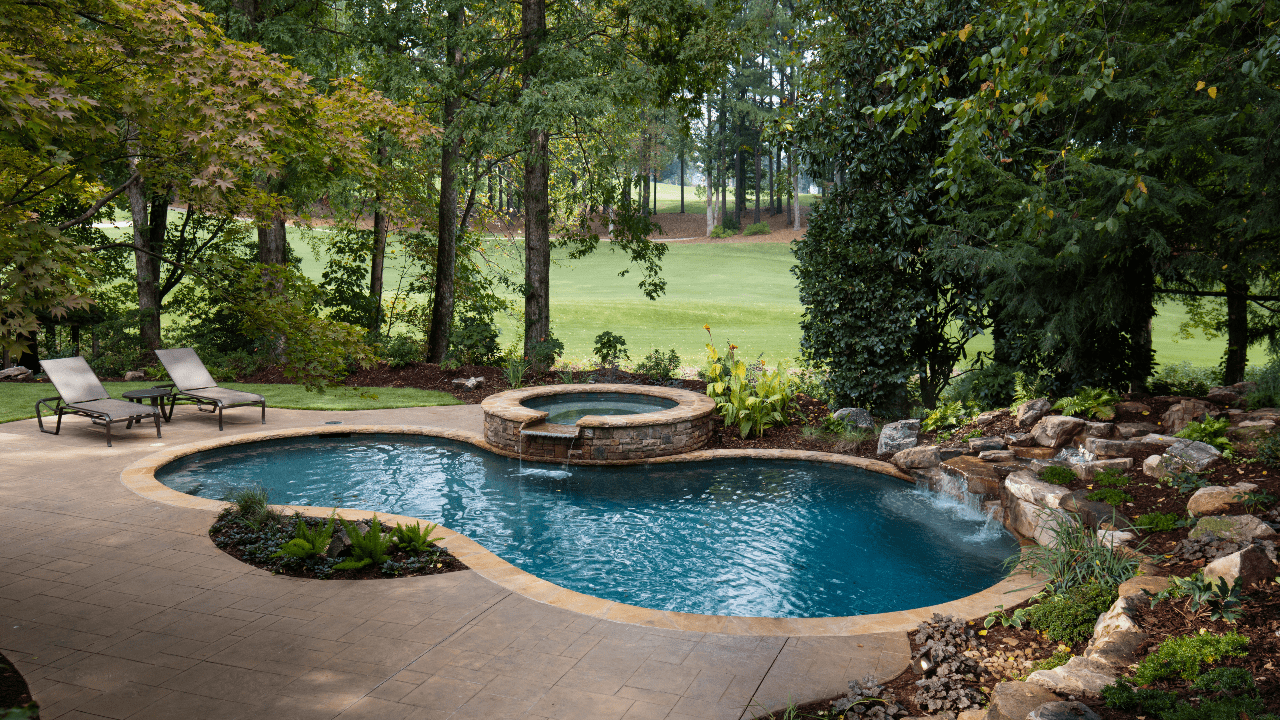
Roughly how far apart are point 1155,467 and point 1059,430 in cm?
140

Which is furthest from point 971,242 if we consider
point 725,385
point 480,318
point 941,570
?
point 480,318

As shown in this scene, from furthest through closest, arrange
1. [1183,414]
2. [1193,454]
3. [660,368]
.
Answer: [660,368], [1183,414], [1193,454]

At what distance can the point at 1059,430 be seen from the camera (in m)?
7.71

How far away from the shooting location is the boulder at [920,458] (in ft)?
26.8

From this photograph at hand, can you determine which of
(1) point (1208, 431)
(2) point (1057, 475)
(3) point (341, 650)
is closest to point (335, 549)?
(3) point (341, 650)

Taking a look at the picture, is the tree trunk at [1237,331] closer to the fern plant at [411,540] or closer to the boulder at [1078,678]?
the boulder at [1078,678]

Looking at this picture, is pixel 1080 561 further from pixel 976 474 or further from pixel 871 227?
pixel 871 227

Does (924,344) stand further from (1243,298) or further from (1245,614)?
(1245,614)

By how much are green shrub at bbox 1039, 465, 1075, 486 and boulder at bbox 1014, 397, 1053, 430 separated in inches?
58.0

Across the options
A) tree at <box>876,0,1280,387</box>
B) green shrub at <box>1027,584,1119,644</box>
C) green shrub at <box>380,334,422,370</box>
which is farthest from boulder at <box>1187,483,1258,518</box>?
green shrub at <box>380,334,422,370</box>

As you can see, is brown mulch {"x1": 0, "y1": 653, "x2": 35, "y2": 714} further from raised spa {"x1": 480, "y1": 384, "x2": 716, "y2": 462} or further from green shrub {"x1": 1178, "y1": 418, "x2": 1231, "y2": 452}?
green shrub {"x1": 1178, "y1": 418, "x2": 1231, "y2": 452}

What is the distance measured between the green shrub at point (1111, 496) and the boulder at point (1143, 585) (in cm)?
149

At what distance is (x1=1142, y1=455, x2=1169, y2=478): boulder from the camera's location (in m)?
6.24

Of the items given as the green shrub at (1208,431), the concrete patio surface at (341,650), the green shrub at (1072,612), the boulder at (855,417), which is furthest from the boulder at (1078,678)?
the boulder at (855,417)
